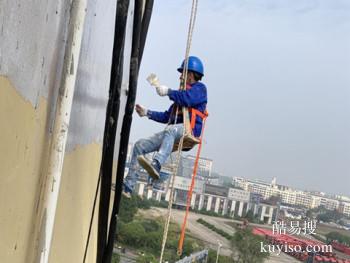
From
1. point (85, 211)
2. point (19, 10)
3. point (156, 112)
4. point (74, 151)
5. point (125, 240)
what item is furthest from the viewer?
point (125, 240)

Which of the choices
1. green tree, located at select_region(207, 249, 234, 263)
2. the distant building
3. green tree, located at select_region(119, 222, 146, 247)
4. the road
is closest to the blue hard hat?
green tree, located at select_region(119, 222, 146, 247)

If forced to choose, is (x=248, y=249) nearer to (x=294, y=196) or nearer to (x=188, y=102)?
(x=294, y=196)

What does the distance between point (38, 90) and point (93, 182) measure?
0.69m

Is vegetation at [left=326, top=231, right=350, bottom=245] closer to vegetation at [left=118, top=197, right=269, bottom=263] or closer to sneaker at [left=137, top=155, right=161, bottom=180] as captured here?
vegetation at [left=118, top=197, right=269, bottom=263]

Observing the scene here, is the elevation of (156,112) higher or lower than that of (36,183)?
higher

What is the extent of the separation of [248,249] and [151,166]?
37.8m

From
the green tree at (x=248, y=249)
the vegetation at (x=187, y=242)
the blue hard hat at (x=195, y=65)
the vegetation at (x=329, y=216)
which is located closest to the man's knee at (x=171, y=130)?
the blue hard hat at (x=195, y=65)

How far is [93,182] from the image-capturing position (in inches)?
64.5

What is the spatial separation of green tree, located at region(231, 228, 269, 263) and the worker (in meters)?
35.9

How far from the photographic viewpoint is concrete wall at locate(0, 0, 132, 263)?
2.85 ft

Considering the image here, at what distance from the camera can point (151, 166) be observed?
3023mm

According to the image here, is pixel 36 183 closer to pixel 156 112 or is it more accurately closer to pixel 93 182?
pixel 93 182

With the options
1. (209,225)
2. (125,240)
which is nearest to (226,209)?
(209,225)

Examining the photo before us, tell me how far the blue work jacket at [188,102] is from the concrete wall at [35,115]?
5.18 ft
